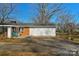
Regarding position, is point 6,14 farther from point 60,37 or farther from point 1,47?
point 60,37

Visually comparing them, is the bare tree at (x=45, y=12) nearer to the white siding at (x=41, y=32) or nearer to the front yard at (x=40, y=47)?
the white siding at (x=41, y=32)

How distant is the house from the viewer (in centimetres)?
647

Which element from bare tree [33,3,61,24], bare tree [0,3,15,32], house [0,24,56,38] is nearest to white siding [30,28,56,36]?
house [0,24,56,38]

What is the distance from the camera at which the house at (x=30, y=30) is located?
21.2 ft

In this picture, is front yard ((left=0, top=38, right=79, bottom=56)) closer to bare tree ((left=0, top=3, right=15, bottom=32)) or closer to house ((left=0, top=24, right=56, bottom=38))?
house ((left=0, top=24, right=56, bottom=38))

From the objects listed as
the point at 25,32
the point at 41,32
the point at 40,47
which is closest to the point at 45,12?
the point at 41,32

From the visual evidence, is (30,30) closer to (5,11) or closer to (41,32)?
(41,32)

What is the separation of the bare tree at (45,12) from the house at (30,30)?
79mm

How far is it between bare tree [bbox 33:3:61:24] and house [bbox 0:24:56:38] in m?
0.08

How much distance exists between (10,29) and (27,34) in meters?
0.28

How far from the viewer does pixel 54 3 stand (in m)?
6.45

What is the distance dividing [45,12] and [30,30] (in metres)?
0.36

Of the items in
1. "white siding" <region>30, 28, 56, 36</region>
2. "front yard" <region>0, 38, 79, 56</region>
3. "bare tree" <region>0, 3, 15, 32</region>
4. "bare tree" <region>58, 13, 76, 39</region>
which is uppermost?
"bare tree" <region>0, 3, 15, 32</region>

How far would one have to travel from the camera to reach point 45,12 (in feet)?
21.3
